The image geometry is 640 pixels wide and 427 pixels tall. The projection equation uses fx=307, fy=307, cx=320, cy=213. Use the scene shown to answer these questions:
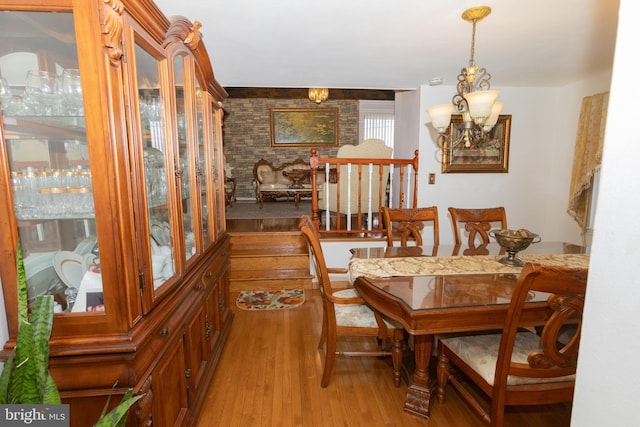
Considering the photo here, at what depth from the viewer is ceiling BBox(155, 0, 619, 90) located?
6.18 ft

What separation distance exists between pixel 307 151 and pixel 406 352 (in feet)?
19.6

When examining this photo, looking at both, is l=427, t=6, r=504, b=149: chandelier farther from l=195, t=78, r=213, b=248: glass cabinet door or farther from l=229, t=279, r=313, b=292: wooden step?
l=229, t=279, r=313, b=292: wooden step

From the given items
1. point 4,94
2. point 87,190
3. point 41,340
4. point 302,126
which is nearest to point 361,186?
point 87,190

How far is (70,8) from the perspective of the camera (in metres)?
0.88

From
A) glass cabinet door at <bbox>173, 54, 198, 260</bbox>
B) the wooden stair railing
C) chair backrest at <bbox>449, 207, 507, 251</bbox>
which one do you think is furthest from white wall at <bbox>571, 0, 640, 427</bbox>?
the wooden stair railing

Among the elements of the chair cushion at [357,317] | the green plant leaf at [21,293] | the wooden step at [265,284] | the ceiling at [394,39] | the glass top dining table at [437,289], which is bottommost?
the wooden step at [265,284]

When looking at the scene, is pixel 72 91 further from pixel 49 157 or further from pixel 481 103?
pixel 481 103

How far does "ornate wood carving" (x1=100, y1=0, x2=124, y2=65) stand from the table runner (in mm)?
1427

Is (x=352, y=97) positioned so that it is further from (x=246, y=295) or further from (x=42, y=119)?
(x=42, y=119)

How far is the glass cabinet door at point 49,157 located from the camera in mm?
946

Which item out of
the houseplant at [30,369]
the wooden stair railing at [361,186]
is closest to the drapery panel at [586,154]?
the wooden stair railing at [361,186]

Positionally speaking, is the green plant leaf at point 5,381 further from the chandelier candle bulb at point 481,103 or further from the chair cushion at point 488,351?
the chandelier candle bulb at point 481,103

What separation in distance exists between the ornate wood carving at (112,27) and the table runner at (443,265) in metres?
1.43

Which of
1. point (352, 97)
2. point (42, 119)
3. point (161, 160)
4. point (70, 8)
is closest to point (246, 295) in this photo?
point (161, 160)
